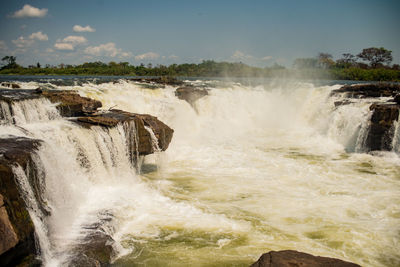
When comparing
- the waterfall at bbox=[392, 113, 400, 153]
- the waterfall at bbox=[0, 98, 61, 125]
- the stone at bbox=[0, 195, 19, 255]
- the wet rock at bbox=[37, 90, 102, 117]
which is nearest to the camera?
the stone at bbox=[0, 195, 19, 255]

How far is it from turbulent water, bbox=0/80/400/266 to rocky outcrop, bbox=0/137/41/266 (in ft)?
1.19

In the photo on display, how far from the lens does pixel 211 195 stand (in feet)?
28.8

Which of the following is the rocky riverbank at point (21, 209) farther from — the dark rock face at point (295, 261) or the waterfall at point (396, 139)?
the waterfall at point (396, 139)

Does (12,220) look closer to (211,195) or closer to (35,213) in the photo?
(35,213)

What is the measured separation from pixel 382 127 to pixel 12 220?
47.4ft

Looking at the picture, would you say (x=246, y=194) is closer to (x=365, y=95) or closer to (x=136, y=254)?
(x=136, y=254)

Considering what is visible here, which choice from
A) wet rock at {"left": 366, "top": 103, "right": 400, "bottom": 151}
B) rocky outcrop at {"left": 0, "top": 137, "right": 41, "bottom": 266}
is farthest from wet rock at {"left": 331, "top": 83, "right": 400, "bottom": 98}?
rocky outcrop at {"left": 0, "top": 137, "right": 41, "bottom": 266}

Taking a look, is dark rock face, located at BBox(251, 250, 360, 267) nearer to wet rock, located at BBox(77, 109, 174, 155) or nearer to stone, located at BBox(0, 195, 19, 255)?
stone, located at BBox(0, 195, 19, 255)

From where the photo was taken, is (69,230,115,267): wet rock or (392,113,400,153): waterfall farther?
(392,113,400,153): waterfall

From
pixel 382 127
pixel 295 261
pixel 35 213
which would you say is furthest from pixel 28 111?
pixel 382 127

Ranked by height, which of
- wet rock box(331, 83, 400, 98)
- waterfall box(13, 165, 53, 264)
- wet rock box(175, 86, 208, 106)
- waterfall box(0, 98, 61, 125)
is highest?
wet rock box(331, 83, 400, 98)

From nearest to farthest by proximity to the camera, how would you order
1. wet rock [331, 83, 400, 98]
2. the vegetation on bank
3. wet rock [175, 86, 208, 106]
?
1. wet rock [175, 86, 208, 106]
2. wet rock [331, 83, 400, 98]
3. the vegetation on bank

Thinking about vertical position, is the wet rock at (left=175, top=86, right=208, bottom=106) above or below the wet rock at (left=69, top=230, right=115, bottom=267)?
above

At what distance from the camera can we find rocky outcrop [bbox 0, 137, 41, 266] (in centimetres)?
402
